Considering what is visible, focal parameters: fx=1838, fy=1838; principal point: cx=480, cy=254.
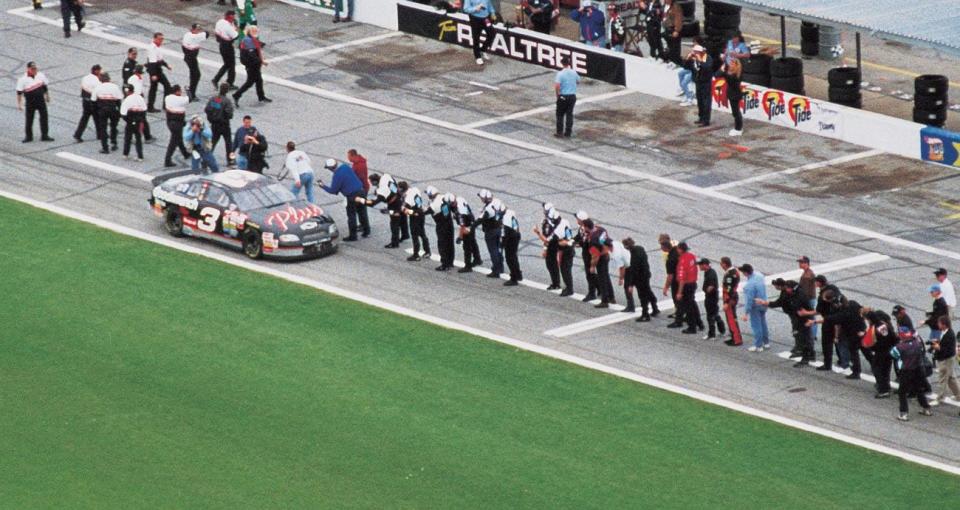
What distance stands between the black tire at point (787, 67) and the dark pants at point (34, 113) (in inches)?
625

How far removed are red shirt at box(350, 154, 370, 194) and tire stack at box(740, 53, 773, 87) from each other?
412 inches

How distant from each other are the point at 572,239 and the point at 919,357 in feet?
23.0

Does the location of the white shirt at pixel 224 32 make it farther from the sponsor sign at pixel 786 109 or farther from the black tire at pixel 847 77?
the black tire at pixel 847 77

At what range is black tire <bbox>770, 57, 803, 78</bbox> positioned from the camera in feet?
132

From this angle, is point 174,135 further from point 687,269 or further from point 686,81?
point 687,269

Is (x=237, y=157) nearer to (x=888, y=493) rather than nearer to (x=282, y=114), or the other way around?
(x=282, y=114)

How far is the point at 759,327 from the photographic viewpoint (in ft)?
96.0

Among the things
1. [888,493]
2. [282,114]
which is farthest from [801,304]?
[282,114]

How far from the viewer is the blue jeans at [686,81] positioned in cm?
4141

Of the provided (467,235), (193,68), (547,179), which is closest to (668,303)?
(467,235)

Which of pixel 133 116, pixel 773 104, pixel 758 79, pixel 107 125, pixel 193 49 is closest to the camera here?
pixel 133 116

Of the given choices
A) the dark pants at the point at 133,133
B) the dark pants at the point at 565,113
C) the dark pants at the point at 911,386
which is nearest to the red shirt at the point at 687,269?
the dark pants at the point at 911,386

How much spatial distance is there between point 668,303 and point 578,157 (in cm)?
795

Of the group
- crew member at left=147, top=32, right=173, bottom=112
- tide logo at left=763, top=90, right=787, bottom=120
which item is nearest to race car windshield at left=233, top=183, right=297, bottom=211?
crew member at left=147, top=32, right=173, bottom=112
